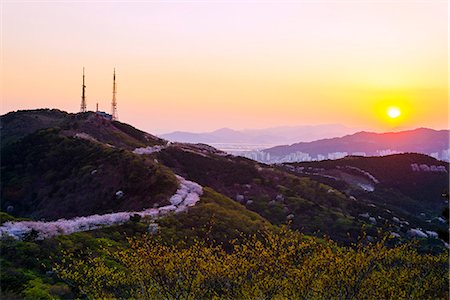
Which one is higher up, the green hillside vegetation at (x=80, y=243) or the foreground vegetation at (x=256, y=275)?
the foreground vegetation at (x=256, y=275)

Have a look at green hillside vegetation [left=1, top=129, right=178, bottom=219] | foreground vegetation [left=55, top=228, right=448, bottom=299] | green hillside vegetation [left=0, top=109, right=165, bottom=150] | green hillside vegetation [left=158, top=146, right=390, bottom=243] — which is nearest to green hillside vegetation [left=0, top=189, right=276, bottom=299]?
foreground vegetation [left=55, top=228, right=448, bottom=299]

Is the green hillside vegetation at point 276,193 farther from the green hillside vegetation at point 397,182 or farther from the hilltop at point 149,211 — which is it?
the green hillside vegetation at point 397,182

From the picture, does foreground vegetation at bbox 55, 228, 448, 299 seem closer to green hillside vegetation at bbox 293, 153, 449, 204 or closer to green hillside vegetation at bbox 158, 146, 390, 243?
green hillside vegetation at bbox 158, 146, 390, 243

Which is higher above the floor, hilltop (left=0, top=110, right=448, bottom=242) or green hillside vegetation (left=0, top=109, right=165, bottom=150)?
green hillside vegetation (left=0, top=109, right=165, bottom=150)

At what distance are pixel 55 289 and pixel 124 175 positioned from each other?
3496cm

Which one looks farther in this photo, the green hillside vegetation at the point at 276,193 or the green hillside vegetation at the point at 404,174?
the green hillside vegetation at the point at 404,174

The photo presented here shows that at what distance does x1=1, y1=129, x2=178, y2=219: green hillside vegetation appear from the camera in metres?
55.5


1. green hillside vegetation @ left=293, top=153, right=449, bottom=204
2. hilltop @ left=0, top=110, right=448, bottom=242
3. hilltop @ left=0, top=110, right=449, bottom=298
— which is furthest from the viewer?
green hillside vegetation @ left=293, top=153, right=449, bottom=204

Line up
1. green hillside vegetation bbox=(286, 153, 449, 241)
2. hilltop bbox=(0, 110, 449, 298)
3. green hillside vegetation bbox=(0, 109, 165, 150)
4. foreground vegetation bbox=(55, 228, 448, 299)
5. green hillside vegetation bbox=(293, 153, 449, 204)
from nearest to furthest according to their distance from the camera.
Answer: foreground vegetation bbox=(55, 228, 448, 299) → hilltop bbox=(0, 110, 449, 298) → green hillside vegetation bbox=(0, 109, 165, 150) → green hillside vegetation bbox=(286, 153, 449, 241) → green hillside vegetation bbox=(293, 153, 449, 204)

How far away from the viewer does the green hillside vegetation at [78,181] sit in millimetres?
55531

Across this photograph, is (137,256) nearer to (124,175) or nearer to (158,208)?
(158,208)

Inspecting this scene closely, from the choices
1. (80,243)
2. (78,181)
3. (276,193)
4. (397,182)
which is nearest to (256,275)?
(80,243)

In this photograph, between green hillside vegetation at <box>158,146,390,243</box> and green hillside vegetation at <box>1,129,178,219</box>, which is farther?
green hillside vegetation at <box>158,146,390,243</box>

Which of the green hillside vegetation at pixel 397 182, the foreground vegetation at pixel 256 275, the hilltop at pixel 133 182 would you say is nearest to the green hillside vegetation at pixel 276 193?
the hilltop at pixel 133 182
